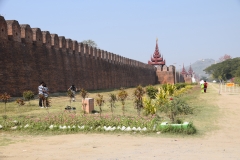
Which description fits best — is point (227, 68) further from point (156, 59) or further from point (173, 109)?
point (173, 109)

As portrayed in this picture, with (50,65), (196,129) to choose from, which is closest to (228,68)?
(50,65)

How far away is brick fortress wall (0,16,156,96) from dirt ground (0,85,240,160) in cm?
705

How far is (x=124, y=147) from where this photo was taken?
5.52m

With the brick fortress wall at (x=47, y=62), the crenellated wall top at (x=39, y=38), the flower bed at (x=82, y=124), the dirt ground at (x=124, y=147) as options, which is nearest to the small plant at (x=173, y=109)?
the flower bed at (x=82, y=124)

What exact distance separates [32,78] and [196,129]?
9529 millimetres

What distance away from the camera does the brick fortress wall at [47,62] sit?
13367 millimetres

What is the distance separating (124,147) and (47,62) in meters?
12.2

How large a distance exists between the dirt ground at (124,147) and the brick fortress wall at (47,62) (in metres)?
7.05

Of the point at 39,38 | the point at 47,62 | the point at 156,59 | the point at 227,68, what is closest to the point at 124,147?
the point at 39,38

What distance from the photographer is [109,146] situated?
5621mm

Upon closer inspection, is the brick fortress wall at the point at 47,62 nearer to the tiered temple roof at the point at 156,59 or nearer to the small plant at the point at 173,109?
the small plant at the point at 173,109

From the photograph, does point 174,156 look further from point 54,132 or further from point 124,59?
point 124,59

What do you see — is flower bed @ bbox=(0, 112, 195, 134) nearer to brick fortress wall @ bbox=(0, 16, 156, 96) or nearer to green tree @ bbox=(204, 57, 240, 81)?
brick fortress wall @ bbox=(0, 16, 156, 96)

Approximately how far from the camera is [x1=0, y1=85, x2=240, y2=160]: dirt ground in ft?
15.8
